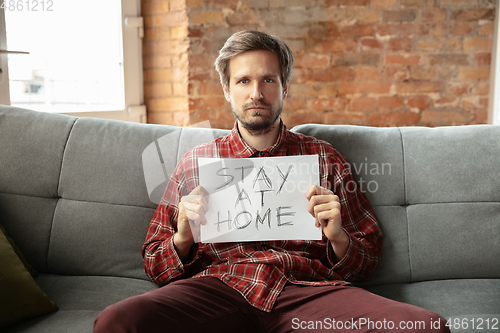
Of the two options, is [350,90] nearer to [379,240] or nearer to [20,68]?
[379,240]

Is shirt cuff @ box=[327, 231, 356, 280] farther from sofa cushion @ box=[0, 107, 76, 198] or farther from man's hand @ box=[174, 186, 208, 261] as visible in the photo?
sofa cushion @ box=[0, 107, 76, 198]

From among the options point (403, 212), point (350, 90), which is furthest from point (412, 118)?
point (403, 212)

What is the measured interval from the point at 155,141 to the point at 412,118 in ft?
5.16

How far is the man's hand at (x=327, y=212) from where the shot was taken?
106 cm

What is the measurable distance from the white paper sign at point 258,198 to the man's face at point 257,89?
14 cm

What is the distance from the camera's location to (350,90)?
230 cm

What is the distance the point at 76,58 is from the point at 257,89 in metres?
1.60

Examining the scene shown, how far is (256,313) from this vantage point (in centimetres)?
103

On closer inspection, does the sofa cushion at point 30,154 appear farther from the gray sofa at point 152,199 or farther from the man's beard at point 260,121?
the man's beard at point 260,121

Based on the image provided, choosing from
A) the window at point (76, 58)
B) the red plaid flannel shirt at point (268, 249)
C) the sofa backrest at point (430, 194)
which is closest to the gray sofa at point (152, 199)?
the sofa backrest at point (430, 194)

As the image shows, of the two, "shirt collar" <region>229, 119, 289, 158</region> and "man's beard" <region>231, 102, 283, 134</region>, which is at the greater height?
"man's beard" <region>231, 102, 283, 134</region>

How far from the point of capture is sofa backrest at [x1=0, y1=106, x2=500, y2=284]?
1304 millimetres

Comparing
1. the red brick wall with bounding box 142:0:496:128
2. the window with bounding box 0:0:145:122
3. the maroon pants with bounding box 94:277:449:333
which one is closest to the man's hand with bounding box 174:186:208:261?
the maroon pants with bounding box 94:277:449:333

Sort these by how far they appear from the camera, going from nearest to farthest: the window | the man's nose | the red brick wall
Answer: the man's nose, the window, the red brick wall
